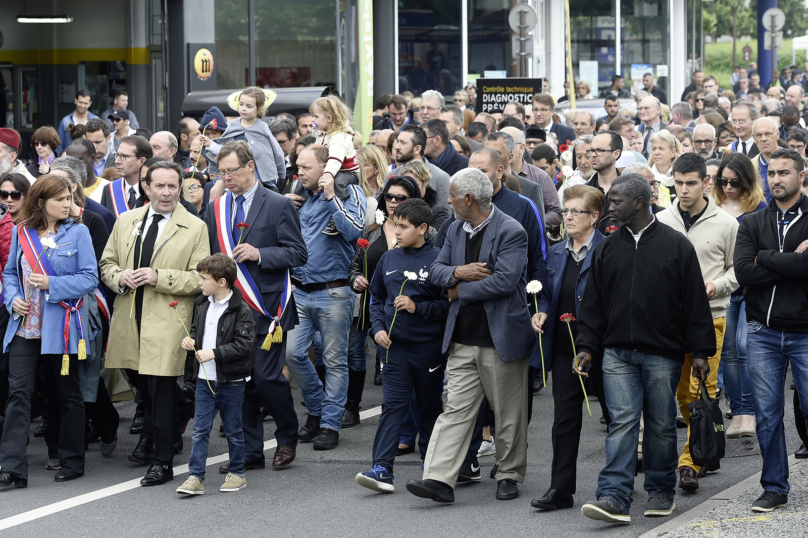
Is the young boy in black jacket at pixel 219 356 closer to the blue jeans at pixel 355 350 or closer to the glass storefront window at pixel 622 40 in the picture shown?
the blue jeans at pixel 355 350

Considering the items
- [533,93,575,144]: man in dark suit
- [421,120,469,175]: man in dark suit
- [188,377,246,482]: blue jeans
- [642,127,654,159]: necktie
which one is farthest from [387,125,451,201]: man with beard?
[533,93,575,144]: man in dark suit

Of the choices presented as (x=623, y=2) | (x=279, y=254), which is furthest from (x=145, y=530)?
(x=623, y=2)

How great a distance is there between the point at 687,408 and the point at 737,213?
1.83 metres

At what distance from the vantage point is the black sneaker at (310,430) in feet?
27.0

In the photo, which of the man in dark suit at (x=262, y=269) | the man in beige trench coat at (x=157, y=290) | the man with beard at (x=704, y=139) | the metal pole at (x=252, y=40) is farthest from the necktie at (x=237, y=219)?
the metal pole at (x=252, y=40)

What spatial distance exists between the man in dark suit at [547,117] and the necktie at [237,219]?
8.24m

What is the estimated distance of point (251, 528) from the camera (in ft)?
20.6

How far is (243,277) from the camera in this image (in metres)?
7.43

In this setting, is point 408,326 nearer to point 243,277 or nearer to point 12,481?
point 243,277

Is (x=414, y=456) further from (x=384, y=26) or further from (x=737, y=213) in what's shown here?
A: (x=384, y=26)

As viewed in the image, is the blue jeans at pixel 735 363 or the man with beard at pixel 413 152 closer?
the blue jeans at pixel 735 363

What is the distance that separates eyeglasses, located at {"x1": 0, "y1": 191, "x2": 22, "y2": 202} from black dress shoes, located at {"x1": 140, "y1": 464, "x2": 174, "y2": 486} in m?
2.11

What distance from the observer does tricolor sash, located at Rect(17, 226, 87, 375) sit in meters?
7.27

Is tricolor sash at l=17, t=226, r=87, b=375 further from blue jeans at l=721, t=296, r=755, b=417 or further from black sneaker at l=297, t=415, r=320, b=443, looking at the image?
blue jeans at l=721, t=296, r=755, b=417
